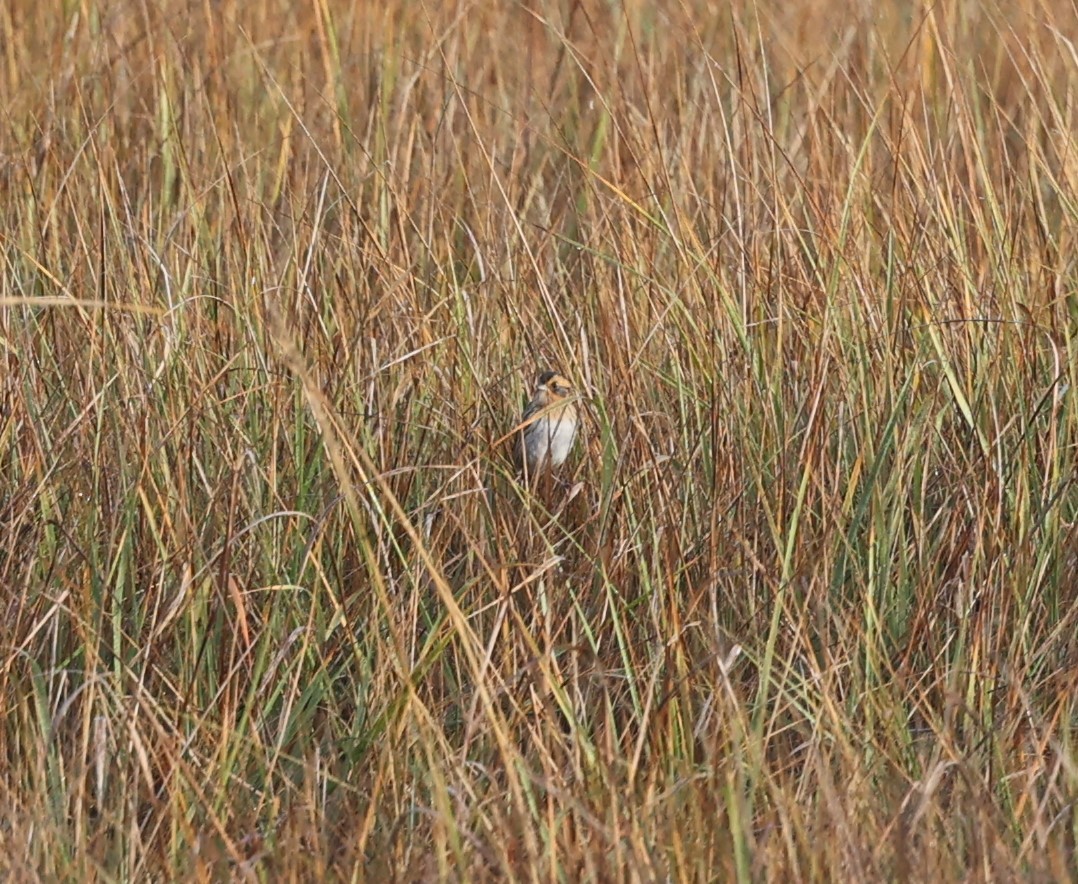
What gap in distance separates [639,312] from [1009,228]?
67 cm

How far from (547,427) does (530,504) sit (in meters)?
0.19

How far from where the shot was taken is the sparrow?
306 centimetres

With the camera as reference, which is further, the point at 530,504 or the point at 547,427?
the point at 547,427

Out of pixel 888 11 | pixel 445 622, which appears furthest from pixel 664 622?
pixel 888 11

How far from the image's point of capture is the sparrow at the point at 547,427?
3.06 metres

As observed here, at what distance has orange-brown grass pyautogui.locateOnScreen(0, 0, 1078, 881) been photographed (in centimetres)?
224

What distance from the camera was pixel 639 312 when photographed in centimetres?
338

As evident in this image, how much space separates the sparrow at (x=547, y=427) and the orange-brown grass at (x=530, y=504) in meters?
0.04

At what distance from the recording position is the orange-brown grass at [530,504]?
88.4 inches

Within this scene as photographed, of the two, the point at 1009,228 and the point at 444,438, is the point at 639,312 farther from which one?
the point at 1009,228

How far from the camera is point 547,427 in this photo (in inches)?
121

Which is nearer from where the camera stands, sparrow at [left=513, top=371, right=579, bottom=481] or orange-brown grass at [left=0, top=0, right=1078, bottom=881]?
orange-brown grass at [left=0, top=0, right=1078, bottom=881]

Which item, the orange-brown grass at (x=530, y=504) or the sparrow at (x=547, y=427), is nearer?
the orange-brown grass at (x=530, y=504)

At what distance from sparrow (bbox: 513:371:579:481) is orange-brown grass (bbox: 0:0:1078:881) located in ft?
0.14
